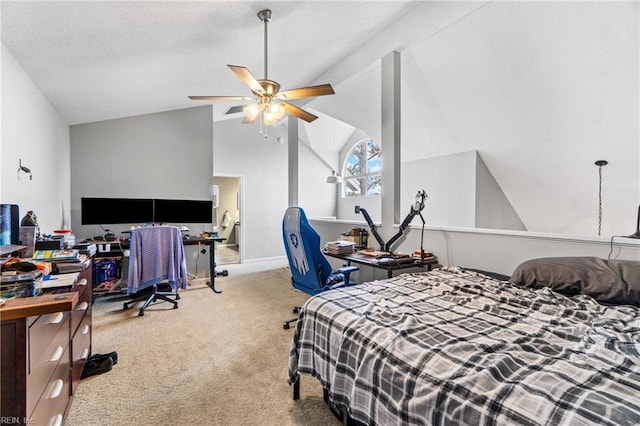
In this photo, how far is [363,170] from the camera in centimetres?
727

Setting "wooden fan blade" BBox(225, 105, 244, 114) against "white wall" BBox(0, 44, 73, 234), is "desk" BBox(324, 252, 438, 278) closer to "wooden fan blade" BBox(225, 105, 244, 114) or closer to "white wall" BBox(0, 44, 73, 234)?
"white wall" BBox(0, 44, 73, 234)

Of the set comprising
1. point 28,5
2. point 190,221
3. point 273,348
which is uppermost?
point 28,5

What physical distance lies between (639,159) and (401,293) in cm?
358

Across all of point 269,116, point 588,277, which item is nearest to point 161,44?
point 269,116

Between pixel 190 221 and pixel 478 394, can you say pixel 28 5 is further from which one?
pixel 190 221

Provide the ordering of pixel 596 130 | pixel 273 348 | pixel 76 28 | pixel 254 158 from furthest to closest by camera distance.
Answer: pixel 254 158
pixel 596 130
pixel 273 348
pixel 76 28

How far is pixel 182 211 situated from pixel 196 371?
2.93 meters

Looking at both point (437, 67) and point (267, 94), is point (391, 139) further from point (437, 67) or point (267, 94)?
point (267, 94)

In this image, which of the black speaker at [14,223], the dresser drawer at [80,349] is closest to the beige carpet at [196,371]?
the dresser drawer at [80,349]

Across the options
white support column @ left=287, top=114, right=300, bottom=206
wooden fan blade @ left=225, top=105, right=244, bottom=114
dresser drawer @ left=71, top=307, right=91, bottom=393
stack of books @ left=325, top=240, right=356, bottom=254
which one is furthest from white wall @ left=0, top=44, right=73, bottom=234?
white support column @ left=287, top=114, right=300, bottom=206

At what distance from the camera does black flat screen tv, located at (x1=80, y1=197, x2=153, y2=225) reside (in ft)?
12.7

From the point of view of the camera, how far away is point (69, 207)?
3971 mm

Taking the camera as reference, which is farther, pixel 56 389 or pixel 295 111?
pixel 295 111

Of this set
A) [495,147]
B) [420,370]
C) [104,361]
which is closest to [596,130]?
[495,147]
